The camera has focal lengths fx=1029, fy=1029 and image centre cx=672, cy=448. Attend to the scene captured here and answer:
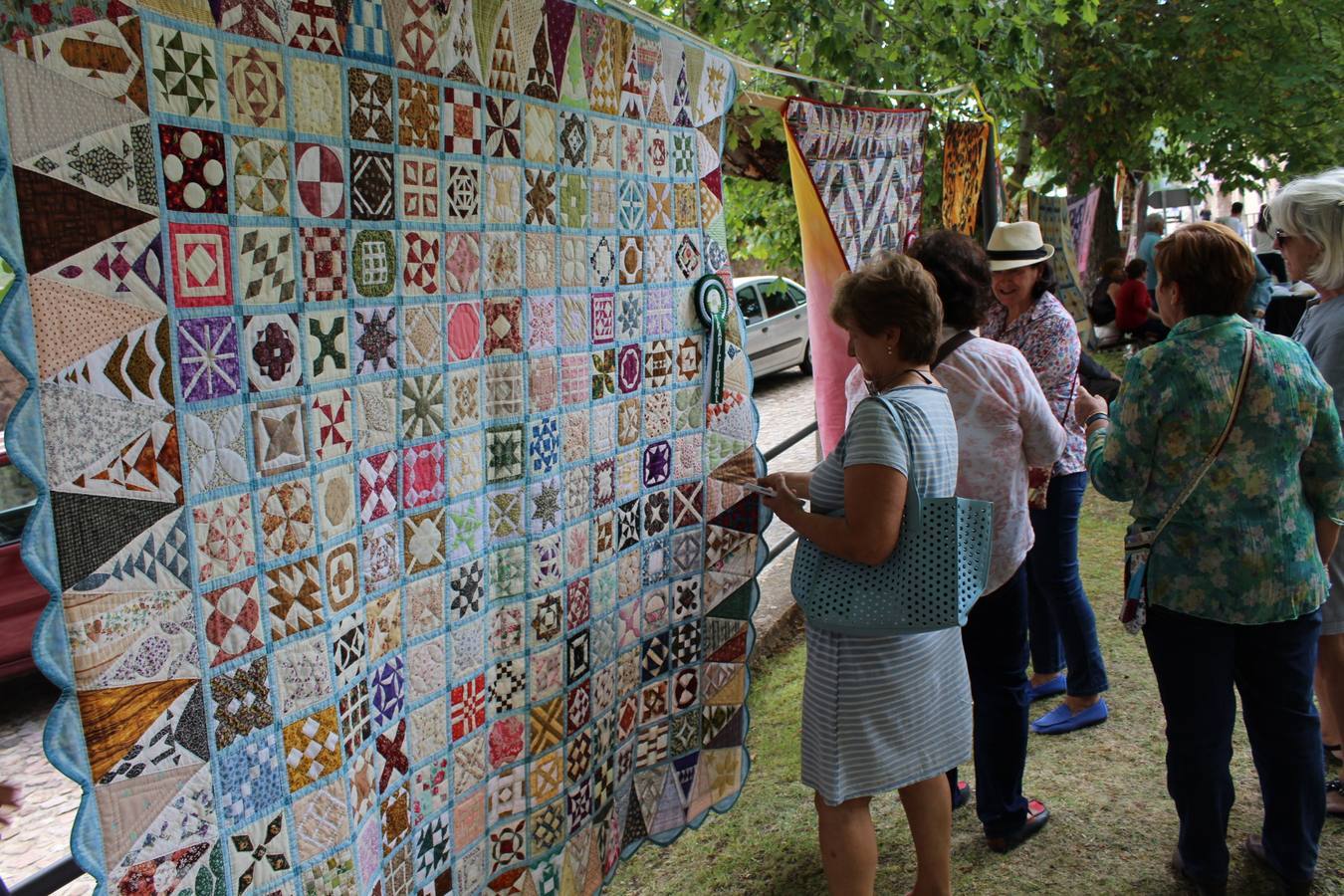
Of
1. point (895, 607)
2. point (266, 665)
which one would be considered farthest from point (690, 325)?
point (266, 665)

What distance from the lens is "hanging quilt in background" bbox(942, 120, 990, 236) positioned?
484cm

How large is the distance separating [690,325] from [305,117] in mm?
1217

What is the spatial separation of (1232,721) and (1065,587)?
1.05m

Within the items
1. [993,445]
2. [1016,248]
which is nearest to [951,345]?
[993,445]

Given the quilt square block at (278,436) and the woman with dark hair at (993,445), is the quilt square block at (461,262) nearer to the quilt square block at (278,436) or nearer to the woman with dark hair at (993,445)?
the quilt square block at (278,436)

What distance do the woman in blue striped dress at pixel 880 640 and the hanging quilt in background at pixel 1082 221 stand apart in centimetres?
948

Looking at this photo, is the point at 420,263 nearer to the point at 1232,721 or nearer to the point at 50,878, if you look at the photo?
the point at 50,878

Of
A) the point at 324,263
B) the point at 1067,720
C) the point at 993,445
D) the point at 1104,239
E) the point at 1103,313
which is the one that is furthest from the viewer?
the point at 1104,239

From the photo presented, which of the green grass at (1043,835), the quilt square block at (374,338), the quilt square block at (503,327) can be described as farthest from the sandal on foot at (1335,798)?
the quilt square block at (374,338)

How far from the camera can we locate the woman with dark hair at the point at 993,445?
8.39 ft

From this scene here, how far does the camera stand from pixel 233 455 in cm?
144

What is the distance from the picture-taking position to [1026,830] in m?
3.01

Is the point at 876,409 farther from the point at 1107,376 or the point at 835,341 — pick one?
the point at 1107,376

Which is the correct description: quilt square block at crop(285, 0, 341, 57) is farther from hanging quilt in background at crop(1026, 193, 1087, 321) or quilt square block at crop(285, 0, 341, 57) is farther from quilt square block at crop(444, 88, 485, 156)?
hanging quilt in background at crop(1026, 193, 1087, 321)
